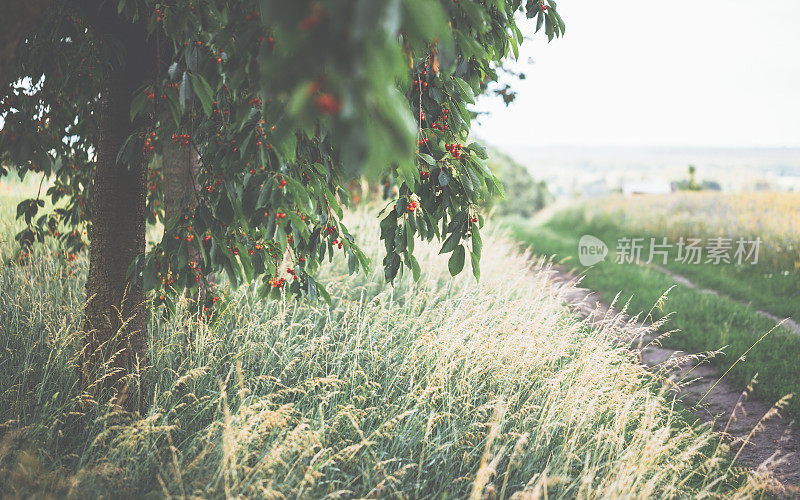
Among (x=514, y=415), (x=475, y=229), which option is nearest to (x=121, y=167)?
(x=475, y=229)

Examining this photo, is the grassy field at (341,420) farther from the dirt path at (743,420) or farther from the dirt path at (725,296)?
the dirt path at (725,296)

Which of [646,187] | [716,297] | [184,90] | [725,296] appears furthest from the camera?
[646,187]

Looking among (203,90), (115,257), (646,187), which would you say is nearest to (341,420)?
(115,257)

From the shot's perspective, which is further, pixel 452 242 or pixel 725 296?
pixel 725 296

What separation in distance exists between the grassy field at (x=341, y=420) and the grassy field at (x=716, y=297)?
1.30 metres

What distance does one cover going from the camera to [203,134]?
6.66 ft

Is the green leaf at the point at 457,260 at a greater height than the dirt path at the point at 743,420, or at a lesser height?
greater

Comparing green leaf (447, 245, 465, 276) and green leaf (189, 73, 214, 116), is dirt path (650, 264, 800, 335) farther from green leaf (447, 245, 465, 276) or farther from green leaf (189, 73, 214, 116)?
green leaf (189, 73, 214, 116)

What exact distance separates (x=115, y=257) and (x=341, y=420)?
4.68ft

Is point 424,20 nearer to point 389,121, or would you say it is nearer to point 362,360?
point 389,121

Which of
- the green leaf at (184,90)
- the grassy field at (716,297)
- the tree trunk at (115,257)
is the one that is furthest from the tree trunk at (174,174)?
the grassy field at (716,297)

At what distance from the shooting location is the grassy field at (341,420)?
1.91m

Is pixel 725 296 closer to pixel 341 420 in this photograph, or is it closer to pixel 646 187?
pixel 341 420

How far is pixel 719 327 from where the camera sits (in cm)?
472
